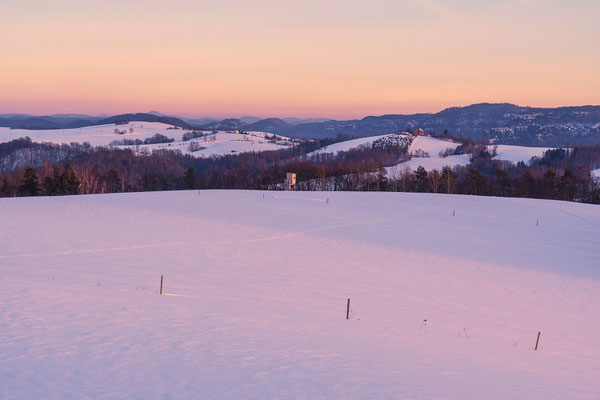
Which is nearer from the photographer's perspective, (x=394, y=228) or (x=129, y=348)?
(x=129, y=348)

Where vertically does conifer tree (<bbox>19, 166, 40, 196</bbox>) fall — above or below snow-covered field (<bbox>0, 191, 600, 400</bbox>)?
above

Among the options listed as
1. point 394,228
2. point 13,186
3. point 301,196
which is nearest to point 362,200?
point 301,196

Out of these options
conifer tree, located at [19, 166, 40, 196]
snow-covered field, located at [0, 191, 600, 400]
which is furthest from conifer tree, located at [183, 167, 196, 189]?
snow-covered field, located at [0, 191, 600, 400]

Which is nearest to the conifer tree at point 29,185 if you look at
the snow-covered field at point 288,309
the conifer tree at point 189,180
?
the conifer tree at point 189,180

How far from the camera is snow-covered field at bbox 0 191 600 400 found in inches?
402

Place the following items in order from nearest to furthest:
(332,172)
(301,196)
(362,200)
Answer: (362,200) < (301,196) < (332,172)

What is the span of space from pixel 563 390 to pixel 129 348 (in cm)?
1072

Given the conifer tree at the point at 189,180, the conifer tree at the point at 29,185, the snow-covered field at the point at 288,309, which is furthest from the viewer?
the conifer tree at the point at 189,180

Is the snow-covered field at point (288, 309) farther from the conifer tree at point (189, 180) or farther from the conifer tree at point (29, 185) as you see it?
the conifer tree at point (189, 180)

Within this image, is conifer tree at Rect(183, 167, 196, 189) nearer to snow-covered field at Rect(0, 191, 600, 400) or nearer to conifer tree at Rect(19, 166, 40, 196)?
conifer tree at Rect(19, 166, 40, 196)

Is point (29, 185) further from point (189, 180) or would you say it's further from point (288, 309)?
point (288, 309)

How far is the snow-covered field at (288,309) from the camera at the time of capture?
1020cm

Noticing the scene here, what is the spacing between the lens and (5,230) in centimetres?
3206

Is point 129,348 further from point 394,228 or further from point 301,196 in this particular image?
point 301,196
